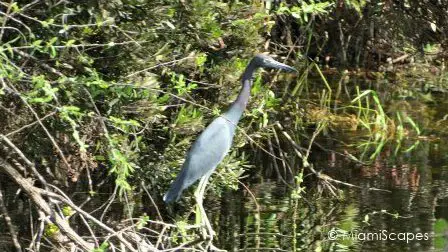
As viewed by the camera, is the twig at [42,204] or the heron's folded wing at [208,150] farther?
the heron's folded wing at [208,150]

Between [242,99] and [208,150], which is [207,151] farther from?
[242,99]

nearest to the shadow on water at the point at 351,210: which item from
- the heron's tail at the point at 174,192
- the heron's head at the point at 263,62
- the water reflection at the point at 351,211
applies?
the water reflection at the point at 351,211

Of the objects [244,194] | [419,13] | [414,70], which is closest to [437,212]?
[244,194]

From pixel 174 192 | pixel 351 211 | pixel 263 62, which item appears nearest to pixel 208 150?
pixel 174 192

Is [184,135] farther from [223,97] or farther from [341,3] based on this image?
[341,3]

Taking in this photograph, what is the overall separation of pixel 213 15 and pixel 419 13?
3382 millimetres

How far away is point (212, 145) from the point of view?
5.64 meters

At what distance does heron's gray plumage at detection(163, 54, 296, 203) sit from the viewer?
5598 millimetres

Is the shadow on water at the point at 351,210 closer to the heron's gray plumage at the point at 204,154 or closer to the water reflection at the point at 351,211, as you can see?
the water reflection at the point at 351,211

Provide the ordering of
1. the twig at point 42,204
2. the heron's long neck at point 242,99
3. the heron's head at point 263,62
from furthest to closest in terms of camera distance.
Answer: the heron's head at point 263,62 → the heron's long neck at point 242,99 → the twig at point 42,204

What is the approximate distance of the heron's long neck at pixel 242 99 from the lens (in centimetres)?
572

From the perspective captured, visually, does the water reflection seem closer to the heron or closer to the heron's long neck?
the heron

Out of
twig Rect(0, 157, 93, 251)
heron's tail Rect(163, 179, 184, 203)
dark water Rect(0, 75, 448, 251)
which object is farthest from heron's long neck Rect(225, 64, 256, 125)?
twig Rect(0, 157, 93, 251)

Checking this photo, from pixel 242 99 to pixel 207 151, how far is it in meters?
0.39
